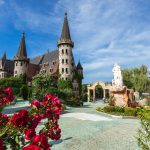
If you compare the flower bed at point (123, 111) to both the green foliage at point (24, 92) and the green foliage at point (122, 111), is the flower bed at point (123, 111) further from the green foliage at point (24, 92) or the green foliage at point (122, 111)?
the green foliage at point (24, 92)

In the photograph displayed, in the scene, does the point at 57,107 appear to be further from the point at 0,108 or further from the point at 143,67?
the point at 143,67

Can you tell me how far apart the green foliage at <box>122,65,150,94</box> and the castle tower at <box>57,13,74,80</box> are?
24355mm

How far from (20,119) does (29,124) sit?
308 millimetres

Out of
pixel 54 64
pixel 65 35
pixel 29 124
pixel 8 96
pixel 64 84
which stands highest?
pixel 65 35

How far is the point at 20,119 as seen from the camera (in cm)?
368

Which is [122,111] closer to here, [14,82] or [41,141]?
[41,141]

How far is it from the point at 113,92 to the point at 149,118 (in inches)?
781

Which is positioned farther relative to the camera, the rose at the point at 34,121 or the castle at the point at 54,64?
the castle at the point at 54,64

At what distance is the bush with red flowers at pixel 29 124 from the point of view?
3686 millimetres

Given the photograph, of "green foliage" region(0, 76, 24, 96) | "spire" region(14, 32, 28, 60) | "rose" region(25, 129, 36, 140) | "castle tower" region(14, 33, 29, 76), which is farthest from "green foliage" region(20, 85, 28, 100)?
"rose" region(25, 129, 36, 140)

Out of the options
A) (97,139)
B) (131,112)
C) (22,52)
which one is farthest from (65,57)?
(97,139)

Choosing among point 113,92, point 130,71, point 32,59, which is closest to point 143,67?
point 130,71

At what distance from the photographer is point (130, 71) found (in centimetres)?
8200

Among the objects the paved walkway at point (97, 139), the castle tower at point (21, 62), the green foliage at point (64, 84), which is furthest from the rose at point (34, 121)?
the castle tower at point (21, 62)
